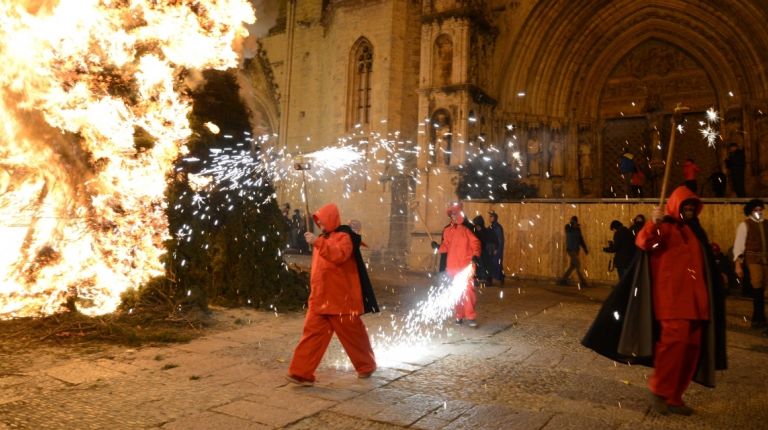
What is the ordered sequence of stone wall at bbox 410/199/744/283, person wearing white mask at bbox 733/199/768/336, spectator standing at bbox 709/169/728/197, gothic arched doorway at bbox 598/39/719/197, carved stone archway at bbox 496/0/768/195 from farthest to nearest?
gothic arched doorway at bbox 598/39/719/197, carved stone archway at bbox 496/0/768/195, spectator standing at bbox 709/169/728/197, stone wall at bbox 410/199/744/283, person wearing white mask at bbox 733/199/768/336

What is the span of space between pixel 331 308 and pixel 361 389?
0.73 meters

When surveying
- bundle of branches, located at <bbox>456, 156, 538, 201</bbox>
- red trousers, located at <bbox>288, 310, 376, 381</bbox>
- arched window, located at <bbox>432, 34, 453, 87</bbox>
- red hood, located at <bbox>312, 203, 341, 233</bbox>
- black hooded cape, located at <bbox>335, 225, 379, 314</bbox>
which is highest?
arched window, located at <bbox>432, 34, 453, 87</bbox>

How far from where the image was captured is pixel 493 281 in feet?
41.8

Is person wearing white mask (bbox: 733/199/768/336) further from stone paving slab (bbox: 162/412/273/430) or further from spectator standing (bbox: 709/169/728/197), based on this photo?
stone paving slab (bbox: 162/412/273/430)

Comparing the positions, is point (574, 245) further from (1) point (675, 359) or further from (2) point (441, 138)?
(1) point (675, 359)

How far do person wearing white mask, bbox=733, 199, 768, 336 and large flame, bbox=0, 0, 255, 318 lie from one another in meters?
7.67

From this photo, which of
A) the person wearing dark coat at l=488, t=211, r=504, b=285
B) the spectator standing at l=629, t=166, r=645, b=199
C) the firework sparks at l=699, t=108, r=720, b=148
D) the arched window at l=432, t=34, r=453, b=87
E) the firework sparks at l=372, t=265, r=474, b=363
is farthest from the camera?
the arched window at l=432, t=34, r=453, b=87

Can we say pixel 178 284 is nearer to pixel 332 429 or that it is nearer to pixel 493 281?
pixel 332 429

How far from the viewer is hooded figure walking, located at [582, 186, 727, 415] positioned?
4.01 meters

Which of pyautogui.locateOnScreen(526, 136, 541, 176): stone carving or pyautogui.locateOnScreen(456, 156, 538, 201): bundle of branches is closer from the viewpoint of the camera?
pyautogui.locateOnScreen(456, 156, 538, 201): bundle of branches

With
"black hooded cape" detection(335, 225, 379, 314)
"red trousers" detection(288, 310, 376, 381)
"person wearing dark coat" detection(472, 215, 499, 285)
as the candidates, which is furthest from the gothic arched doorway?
"red trousers" detection(288, 310, 376, 381)

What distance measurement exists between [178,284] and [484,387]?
4.88m

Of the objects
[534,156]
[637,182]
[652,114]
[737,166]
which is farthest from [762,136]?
[534,156]

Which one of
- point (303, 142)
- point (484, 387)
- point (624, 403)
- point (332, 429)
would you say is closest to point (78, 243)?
point (332, 429)
